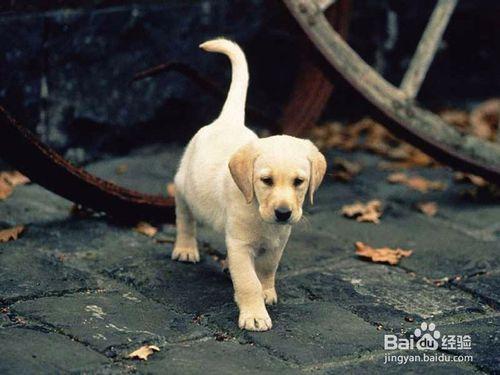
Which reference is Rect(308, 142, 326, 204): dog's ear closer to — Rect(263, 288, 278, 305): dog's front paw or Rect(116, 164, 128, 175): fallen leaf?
Rect(263, 288, 278, 305): dog's front paw

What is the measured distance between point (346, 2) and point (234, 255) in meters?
1.90

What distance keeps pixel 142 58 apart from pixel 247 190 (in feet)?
6.60

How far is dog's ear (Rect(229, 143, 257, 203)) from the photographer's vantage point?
116 inches

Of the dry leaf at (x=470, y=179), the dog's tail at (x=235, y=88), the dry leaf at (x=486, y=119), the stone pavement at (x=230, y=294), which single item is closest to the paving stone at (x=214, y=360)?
the stone pavement at (x=230, y=294)

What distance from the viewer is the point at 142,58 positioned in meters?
4.78

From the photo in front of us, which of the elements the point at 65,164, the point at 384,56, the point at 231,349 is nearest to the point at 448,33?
the point at 384,56

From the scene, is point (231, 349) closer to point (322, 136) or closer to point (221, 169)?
point (221, 169)

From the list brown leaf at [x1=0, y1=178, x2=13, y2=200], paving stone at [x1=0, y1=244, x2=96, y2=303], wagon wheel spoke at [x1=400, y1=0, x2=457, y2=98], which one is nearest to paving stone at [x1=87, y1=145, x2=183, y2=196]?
brown leaf at [x1=0, y1=178, x2=13, y2=200]

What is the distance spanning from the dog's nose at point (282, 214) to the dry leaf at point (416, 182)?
199 cm

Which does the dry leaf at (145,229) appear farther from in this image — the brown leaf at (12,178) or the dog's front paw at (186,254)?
the brown leaf at (12,178)

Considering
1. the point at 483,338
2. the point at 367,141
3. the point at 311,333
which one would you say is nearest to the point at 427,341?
the point at 483,338

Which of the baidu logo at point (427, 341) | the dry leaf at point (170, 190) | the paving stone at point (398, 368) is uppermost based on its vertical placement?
the dry leaf at point (170, 190)

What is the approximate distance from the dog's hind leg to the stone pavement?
44 millimetres

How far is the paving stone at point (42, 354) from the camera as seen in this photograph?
2611 millimetres
